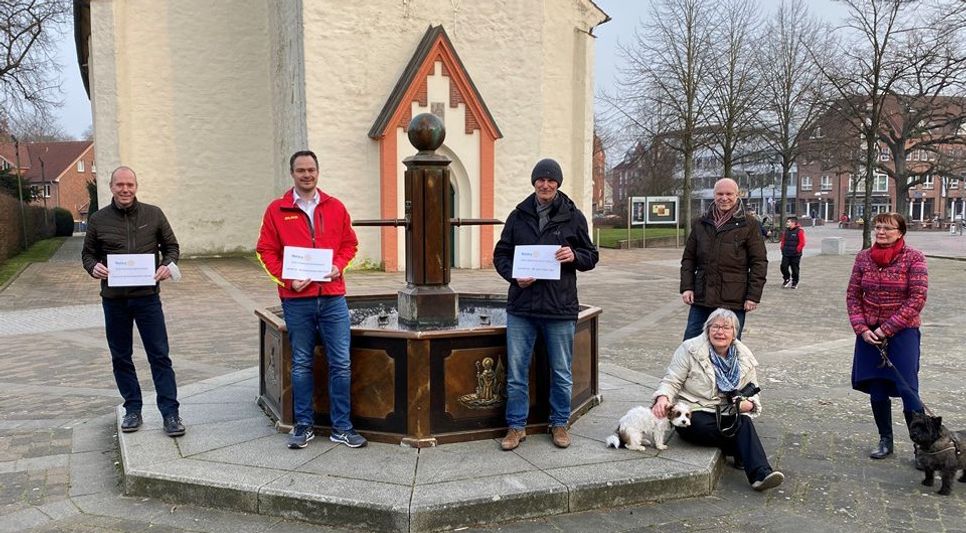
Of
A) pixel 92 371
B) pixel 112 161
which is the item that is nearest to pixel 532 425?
pixel 92 371

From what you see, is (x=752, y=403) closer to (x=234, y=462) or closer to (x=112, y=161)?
(x=234, y=462)

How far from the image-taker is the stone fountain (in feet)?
15.4

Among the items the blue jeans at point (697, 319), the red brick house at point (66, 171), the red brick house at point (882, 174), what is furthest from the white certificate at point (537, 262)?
the red brick house at point (66, 171)

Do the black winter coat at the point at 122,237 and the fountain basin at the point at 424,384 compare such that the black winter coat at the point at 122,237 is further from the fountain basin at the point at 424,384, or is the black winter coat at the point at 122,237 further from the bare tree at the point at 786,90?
the bare tree at the point at 786,90

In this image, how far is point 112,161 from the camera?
70.7ft

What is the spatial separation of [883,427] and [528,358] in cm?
272

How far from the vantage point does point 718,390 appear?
4.68 meters

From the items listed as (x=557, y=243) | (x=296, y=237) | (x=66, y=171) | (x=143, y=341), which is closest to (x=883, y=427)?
(x=557, y=243)

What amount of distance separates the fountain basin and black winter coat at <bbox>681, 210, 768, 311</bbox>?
1.55m

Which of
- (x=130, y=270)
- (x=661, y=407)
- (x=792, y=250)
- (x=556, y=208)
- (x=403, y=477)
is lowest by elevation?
(x=403, y=477)

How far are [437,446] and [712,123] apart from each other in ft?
95.2

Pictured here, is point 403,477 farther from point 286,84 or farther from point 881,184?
point 881,184

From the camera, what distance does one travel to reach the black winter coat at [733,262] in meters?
5.36

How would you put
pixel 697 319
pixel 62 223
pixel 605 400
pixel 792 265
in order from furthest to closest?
pixel 62 223, pixel 792 265, pixel 605 400, pixel 697 319
